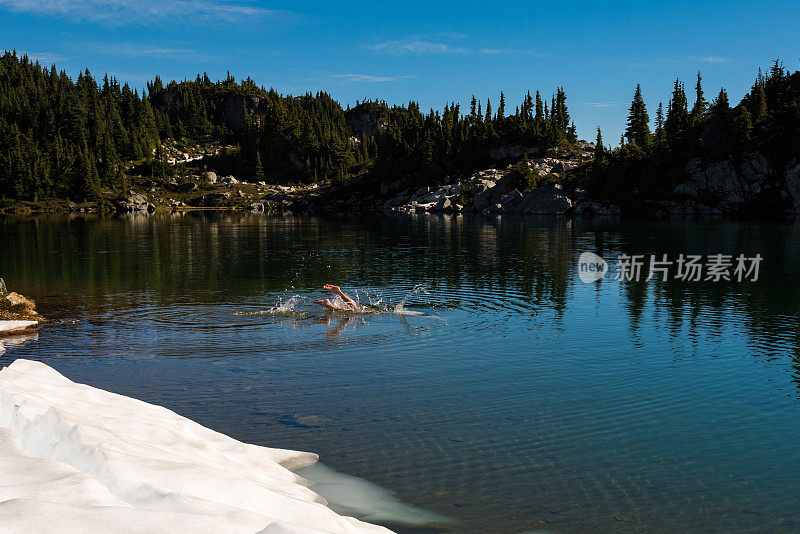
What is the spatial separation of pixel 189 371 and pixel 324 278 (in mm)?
26185

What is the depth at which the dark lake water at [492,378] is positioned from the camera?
13.7 m

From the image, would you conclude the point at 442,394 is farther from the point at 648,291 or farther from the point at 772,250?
the point at 772,250

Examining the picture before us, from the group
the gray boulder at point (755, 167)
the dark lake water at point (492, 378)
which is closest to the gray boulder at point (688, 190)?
the gray boulder at point (755, 167)

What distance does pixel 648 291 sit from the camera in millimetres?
43531

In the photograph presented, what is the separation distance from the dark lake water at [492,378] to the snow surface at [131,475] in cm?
262

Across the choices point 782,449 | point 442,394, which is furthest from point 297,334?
point 782,449

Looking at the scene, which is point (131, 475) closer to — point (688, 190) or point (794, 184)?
point (794, 184)

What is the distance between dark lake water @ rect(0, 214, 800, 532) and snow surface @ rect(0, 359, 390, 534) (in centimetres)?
262

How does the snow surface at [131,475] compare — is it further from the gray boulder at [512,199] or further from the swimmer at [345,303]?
the gray boulder at [512,199]

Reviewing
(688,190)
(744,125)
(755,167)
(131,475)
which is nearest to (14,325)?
(131,475)

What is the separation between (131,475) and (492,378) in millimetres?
15086

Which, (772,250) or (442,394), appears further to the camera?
(772,250)

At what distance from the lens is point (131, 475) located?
30.8 feet

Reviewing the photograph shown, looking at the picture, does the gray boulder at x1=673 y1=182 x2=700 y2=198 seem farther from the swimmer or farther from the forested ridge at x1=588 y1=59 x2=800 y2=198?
the swimmer
